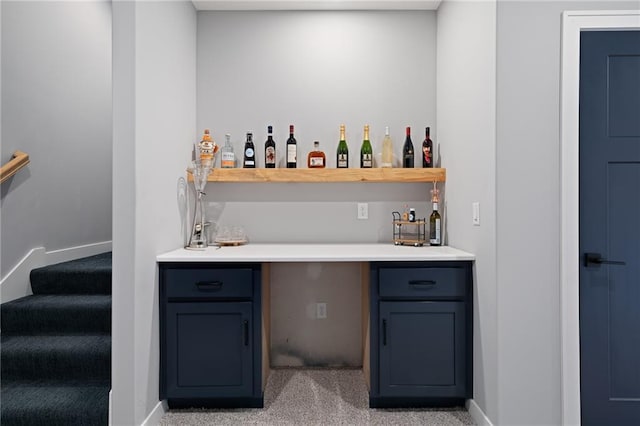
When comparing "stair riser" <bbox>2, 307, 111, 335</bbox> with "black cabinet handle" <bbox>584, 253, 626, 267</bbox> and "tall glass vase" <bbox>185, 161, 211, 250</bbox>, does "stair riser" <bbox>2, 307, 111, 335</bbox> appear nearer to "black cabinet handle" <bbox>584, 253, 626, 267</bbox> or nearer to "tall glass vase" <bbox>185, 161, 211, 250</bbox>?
"tall glass vase" <bbox>185, 161, 211, 250</bbox>

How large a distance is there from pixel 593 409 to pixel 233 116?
279 centimetres

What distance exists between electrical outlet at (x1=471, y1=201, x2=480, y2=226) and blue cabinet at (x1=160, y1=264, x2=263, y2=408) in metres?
1.25

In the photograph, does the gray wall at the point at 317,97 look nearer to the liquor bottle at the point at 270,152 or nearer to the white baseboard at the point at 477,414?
the liquor bottle at the point at 270,152

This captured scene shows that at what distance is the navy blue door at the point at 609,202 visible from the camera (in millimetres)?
1825

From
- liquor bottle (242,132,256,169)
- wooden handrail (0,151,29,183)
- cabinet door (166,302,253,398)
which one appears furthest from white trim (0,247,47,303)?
liquor bottle (242,132,256,169)

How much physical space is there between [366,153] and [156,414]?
2.10 m

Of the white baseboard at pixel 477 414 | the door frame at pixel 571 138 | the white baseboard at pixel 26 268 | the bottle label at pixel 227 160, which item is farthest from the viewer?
the bottle label at pixel 227 160

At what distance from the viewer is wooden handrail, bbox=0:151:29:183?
234 centimetres

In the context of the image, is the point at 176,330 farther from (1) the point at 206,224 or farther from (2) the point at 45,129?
(2) the point at 45,129

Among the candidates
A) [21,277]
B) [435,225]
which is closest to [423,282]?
[435,225]

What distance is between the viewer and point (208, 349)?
211 centimetres

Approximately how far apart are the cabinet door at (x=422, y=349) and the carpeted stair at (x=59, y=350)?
1514mm

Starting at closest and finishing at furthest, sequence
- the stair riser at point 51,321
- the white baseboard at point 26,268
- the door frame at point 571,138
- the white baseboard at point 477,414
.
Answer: the door frame at point 571,138, the white baseboard at point 477,414, the stair riser at point 51,321, the white baseboard at point 26,268

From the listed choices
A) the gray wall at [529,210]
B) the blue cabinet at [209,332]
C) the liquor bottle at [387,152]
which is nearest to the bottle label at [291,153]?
the liquor bottle at [387,152]
